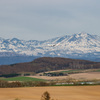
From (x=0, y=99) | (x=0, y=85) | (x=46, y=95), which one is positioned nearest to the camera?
(x=46, y=95)

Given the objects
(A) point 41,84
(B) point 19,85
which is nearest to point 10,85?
(B) point 19,85

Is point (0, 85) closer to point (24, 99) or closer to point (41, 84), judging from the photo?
point (41, 84)

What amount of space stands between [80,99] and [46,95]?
54.0 ft

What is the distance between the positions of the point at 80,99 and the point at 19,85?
65.0m

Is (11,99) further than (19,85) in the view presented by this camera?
No

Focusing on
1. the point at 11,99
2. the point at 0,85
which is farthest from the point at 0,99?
the point at 0,85

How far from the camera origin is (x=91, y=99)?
99.6 meters

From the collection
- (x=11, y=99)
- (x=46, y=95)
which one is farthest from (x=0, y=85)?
(x=46, y=95)

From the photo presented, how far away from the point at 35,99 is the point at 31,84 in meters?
66.0

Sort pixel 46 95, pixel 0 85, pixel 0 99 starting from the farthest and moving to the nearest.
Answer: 1. pixel 0 85
2. pixel 0 99
3. pixel 46 95

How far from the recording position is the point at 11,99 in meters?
98.1

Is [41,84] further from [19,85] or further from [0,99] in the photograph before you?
[0,99]

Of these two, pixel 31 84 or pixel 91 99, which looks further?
pixel 31 84

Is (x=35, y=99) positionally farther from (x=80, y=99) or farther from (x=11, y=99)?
(x=80, y=99)
